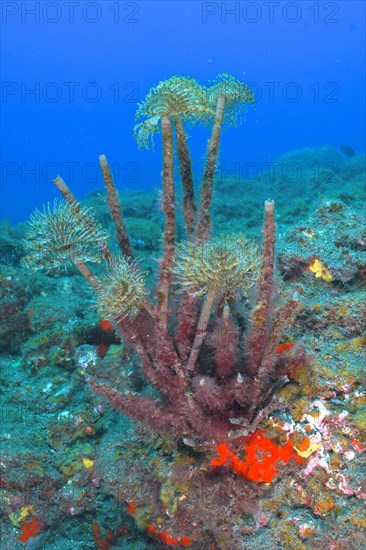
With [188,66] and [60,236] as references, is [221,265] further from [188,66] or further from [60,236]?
[188,66]

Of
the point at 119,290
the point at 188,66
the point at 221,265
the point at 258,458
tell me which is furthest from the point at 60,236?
the point at 188,66

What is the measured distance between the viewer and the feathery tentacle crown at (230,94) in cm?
343

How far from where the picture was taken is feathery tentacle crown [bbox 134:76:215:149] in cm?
301

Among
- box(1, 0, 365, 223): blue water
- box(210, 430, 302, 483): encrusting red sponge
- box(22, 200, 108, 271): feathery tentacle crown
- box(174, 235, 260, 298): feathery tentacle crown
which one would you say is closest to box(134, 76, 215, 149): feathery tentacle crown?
box(22, 200, 108, 271): feathery tentacle crown

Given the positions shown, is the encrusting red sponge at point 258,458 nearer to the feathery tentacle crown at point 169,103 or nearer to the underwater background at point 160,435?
the underwater background at point 160,435

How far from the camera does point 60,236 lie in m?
2.94

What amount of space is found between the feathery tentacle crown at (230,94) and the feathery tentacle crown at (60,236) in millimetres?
1560

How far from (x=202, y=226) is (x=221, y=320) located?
2.67 ft

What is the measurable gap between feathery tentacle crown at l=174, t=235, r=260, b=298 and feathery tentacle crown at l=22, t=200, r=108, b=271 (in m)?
0.87

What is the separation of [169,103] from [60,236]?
1.37 meters

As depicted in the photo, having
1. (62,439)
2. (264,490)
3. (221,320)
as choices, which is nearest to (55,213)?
(221,320)

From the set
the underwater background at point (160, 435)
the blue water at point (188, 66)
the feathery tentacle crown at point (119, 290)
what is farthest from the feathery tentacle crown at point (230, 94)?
the blue water at point (188, 66)

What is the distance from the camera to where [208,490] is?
3139mm

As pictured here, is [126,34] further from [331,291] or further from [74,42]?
[331,291]
